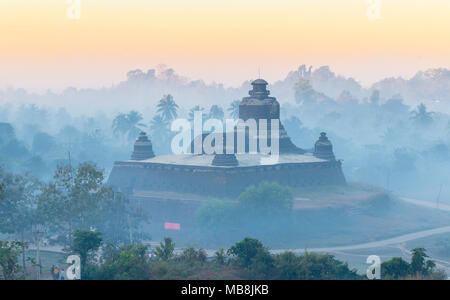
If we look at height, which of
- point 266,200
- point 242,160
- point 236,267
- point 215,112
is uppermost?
point 215,112

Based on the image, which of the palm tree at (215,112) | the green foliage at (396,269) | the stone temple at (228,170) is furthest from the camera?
the palm tree at (215,112)

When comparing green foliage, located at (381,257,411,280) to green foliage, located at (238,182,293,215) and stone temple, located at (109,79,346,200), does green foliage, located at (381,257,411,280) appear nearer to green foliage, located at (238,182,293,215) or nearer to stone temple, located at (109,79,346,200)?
green foliage, located at (238,182,293,215)

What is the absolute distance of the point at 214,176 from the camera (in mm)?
72062

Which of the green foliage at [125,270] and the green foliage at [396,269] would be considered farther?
the green foliage at [396,269]

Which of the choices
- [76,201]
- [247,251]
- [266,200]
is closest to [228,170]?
[266,200]

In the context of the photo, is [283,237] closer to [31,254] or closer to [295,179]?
[295,179]

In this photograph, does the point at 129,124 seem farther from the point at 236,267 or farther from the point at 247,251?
the point at 236,267

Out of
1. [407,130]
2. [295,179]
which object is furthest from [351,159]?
[295,179]

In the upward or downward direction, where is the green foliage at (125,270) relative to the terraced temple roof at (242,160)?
downward

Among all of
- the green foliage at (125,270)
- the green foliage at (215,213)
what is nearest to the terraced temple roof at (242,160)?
the green foliage at (215,213)

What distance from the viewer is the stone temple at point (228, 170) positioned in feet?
237

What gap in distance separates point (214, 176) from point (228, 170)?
140 cm

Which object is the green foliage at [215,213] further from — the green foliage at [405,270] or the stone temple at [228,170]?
the green foliage at [405,270]

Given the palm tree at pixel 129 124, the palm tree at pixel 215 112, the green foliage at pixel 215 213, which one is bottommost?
the green foliage at pixel 215 213
